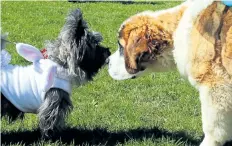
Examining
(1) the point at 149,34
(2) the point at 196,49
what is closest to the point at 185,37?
(2) the point at 196,49

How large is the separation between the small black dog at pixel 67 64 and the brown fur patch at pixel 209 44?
120 centimetres

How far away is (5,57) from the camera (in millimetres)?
4281

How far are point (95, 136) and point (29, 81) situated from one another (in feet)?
2.62

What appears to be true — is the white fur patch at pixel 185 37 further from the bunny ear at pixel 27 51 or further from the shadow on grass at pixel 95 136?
the bunny ear at pixel 27 51

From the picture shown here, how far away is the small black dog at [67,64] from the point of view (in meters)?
4.22

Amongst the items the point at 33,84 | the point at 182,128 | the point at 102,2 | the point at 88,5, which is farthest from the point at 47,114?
the point at 102,2

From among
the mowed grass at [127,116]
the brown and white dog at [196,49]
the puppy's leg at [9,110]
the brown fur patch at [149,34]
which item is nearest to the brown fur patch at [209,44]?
the brown and white dog at [196,49]

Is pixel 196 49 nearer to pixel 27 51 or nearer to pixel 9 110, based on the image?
pixel 27 51

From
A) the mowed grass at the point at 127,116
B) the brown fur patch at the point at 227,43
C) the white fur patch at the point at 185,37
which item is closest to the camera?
the brown fur patch at the point at 227,43

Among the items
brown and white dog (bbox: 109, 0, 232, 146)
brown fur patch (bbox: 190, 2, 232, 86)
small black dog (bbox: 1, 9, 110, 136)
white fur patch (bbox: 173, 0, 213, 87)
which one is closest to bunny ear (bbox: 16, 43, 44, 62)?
small black dog (bbox: 1, 9, 110, 136)

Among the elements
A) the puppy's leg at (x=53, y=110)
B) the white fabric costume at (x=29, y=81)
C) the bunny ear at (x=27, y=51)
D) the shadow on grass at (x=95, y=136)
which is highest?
the bunny ear at (x=27, y=51)

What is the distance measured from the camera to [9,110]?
4.24 meters

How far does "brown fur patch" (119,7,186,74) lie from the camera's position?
384cm

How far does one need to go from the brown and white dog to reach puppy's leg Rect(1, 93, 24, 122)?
1.04 m
